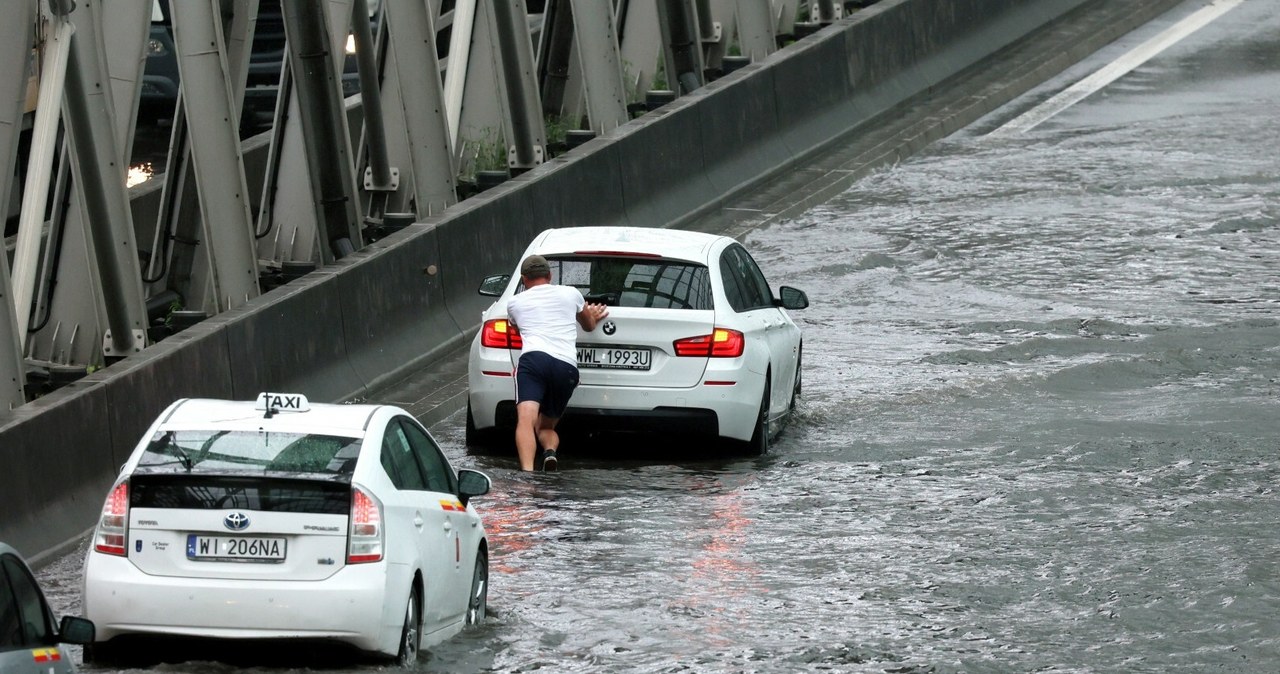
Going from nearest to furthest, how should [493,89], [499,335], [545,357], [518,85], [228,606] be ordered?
[228,606]
[545,357]
[499,335]
[518,85]
[493,89]

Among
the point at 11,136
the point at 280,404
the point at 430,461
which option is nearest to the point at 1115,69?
the point at 11,136

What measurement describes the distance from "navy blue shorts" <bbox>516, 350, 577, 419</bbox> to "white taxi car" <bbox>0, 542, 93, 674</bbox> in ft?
21.1

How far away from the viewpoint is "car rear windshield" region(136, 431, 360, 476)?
30.3ft

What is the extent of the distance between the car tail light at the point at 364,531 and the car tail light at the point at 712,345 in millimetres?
5603

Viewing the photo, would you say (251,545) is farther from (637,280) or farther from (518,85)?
(518,85)

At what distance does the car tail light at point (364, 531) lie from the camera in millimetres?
9180

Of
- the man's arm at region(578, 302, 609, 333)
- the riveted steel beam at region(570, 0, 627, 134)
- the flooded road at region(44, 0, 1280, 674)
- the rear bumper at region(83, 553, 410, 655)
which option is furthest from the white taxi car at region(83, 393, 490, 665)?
the riveted steel beam at region(570, 0, 627, 134)

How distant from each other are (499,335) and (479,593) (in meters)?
4.27

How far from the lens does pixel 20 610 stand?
25.2 ft

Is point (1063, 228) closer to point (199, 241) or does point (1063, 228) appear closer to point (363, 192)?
point (363, 192)

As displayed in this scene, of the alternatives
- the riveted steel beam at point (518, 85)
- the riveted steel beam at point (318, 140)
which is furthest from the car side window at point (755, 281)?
the riveted steel beam at point (518, 85)

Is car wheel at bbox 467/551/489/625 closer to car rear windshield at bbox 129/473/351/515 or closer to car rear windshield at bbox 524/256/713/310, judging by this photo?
car rear windshield at bbox 129/473/351/515

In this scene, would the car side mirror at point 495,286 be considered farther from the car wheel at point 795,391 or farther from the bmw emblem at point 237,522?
the bmw emblem at point 237,522

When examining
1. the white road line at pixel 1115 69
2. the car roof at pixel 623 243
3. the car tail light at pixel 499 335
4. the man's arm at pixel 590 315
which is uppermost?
the car roof at pixel 623 243
